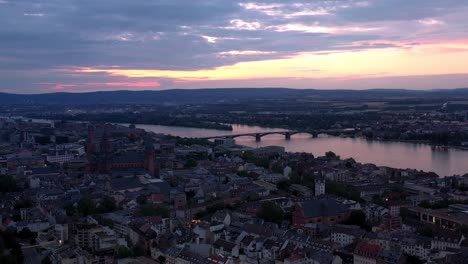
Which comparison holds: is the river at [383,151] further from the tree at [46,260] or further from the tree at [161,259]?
the tree at [46,260]

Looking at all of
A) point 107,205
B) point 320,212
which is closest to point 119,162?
point 107,205

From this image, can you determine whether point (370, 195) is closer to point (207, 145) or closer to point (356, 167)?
point (356, 167)

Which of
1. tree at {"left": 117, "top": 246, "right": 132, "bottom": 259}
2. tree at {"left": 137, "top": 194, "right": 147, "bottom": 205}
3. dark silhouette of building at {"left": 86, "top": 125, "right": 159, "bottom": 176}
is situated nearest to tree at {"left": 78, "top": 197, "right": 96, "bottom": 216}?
tree at {"left": 137, "top": 194, "right": 147, "bottom": 205}

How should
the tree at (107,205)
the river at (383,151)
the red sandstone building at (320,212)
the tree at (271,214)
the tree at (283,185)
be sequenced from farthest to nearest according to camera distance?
the river at (383,151), the tree at (283,185), the tree at (107,205), the tree at (271,214), the red sandstone building at (320,212)

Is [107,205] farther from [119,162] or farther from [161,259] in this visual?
[119,162]

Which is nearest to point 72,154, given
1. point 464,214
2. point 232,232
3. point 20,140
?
point 20,140

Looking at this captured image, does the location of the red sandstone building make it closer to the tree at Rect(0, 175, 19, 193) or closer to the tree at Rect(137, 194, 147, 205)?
the tree at Rect(137, 194, 147, 205)

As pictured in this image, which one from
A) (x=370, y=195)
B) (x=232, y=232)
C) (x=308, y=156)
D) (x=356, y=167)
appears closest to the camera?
(x=232, y=232)

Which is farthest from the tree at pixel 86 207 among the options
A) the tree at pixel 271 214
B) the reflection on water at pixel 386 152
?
the reflection on water at pixel 386 152
